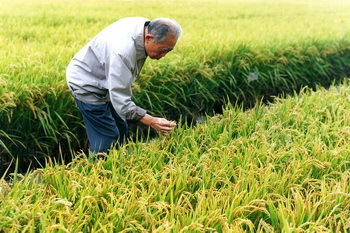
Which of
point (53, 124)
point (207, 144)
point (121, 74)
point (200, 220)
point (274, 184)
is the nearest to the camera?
point (200, 220)

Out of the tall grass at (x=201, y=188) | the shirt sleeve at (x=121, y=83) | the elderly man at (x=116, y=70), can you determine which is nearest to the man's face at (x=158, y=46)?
the elderly man at (x=116, y=70)

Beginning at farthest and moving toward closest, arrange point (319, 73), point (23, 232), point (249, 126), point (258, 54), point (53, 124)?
point (319, 73) < point (258, 54) < point (53, 124) < point (249, 126) < point (23, 232)

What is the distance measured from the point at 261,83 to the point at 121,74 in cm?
269

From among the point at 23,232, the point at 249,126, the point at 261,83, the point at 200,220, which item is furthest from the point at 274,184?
the point at 261,83

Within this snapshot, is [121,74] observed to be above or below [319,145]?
above

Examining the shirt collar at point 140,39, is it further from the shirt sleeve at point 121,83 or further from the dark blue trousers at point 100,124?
the dark blue trousers at point 100,124

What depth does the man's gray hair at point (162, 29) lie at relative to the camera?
85.4 inches

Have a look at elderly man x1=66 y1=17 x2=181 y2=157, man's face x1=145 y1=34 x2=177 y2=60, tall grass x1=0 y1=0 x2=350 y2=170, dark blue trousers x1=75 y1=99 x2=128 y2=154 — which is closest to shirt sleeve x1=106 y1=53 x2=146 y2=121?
elderly man x1=66 y1=17 x2=181 y2=157

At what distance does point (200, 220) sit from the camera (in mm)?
1574

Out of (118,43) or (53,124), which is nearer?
(118,43)

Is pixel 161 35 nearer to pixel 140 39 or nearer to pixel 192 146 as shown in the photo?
pixel 140 39

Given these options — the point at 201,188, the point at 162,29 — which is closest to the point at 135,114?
the point at 162,29

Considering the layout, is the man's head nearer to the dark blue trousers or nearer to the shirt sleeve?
the shirt sleeve

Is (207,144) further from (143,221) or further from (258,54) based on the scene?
(258,54)
